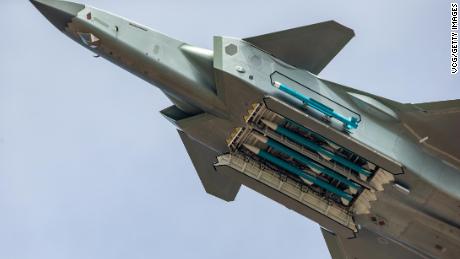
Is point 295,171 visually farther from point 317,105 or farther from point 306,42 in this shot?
point 306,42

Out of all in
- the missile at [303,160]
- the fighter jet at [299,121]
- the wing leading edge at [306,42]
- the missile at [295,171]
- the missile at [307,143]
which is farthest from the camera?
the missile at [295,171]

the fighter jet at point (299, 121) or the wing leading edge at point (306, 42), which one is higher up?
the wing leading edge at point (306, 42)

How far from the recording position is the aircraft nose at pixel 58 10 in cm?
2497

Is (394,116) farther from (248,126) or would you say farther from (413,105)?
(248,126)

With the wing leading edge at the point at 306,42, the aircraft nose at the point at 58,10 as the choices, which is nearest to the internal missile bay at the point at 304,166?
the wing leading edge at the point at 306,42

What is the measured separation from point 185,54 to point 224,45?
137cm

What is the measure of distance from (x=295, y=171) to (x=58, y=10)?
27.1 ft

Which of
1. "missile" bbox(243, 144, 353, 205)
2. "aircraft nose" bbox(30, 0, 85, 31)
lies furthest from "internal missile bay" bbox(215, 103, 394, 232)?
"aircraft nose" bbox(30, 0, 85, 31)

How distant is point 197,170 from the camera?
95.4 feet

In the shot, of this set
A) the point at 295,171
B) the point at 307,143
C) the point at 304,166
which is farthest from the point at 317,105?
the point at 295,171

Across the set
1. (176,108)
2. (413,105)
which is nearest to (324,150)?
(413,105)

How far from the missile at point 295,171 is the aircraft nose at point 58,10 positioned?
624 centimetres

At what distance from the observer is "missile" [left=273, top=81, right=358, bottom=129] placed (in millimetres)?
24531

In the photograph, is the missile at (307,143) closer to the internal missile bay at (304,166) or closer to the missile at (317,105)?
the internal missile bay at (304,166)
